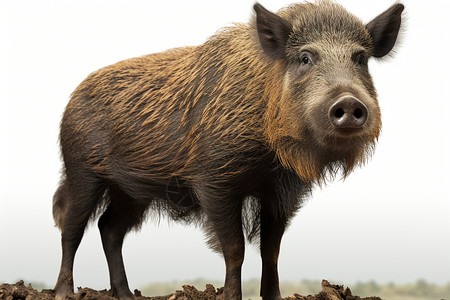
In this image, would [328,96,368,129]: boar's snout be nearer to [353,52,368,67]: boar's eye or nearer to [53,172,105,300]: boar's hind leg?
[353,52,368,67]: boar's eye

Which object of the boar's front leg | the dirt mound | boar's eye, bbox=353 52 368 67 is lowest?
the dirt mound

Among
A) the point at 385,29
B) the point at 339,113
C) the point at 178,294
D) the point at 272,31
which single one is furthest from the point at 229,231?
the point at 385,29

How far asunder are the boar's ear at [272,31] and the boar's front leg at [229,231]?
4.92 ft

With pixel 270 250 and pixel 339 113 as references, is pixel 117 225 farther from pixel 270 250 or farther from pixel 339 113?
pixel 339 113

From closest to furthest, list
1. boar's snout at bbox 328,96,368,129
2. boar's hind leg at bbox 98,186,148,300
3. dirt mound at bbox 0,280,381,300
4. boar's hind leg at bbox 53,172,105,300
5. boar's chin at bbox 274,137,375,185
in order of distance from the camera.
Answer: boar's snout at bbox 328,96,368,129 < boar's chin at bbox 274,137,375,185 < dirt mound at bbox 0,280,381,300 < boar's hind leg at bbox 53,172,105,300 < boar's hind leg at bbox 98,186,148,300

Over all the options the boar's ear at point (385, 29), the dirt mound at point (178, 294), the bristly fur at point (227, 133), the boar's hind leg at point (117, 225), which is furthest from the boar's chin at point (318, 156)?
the boar's hind leg at point (117, 225)

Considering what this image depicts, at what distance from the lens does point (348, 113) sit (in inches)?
229

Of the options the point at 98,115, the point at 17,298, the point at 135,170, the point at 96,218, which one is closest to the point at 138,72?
the point at 98,115

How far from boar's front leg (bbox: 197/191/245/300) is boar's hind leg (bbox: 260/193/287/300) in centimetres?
67

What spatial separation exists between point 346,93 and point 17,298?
4.32 metres

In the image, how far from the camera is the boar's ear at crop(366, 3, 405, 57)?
6.76m

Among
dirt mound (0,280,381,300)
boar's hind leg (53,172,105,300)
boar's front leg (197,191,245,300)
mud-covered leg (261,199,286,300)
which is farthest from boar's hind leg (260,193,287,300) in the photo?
boar's hind leg (53,172,105,300)

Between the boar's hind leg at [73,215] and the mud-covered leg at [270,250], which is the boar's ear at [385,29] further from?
the boar's hind leg at [73,215]

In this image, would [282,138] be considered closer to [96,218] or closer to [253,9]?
[253,9]
